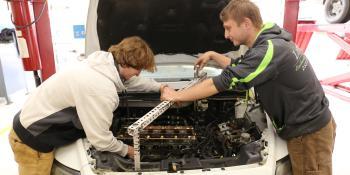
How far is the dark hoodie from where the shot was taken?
1.39 metres

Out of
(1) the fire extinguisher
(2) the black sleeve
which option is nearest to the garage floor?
(1) the fire extinguisher

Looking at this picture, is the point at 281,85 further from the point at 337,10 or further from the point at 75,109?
the point at 337,10

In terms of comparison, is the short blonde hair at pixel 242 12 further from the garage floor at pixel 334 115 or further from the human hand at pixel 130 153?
the garage floor at pixel 334 115

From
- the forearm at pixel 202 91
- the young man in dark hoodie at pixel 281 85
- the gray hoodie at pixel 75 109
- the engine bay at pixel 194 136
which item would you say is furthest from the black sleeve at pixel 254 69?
the gray hoodie at pixel 75 109

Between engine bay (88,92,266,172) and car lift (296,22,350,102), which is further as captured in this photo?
car lift (296,22,350,102)

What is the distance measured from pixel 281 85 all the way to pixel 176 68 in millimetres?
1230

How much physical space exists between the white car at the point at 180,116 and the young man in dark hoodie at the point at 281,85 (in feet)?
0.42

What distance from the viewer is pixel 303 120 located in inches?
60.7

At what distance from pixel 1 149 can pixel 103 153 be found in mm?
2169

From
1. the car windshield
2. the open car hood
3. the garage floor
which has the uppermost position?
the open car hood

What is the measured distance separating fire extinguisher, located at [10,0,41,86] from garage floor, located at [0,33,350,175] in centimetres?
93

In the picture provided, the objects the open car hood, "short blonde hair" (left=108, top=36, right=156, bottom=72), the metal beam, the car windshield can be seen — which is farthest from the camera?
the metal beam

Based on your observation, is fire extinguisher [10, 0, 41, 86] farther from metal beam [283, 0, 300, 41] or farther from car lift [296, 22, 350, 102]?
car lift [296, 22, 350, 102]

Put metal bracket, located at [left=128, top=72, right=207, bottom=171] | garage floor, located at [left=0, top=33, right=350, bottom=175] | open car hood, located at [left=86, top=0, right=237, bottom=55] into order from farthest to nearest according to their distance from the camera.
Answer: garage floor, located at [left=0, top=33, right=350, bottom=175], open car hood, located at [left=86, top=0, right=237, bottom=55], metal bracket, located at [left=128, top=72, right=207, bottom=171]
